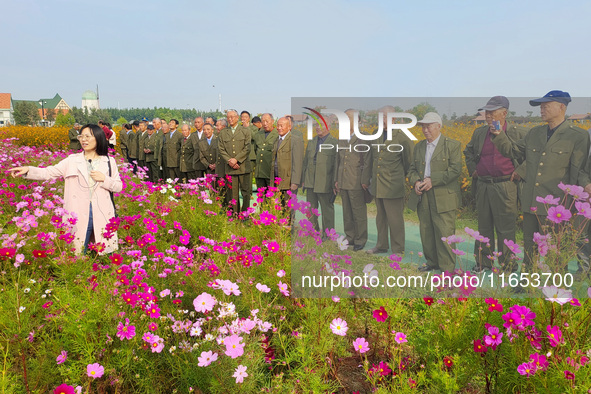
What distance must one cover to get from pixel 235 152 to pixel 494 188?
5.29 metres

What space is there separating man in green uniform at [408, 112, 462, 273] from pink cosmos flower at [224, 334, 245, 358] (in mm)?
1829

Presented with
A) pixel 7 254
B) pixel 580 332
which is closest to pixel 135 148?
pixel 7 254

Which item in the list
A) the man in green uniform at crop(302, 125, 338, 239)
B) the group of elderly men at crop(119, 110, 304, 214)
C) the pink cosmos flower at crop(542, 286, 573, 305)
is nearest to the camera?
the pink cosmos flower at crop(542, 286, 573, 305)

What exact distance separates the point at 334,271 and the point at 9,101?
13760 cm

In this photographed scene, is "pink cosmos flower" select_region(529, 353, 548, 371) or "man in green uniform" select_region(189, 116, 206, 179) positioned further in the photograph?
"man in green uniform" select_region(189, 116, 206, 179)

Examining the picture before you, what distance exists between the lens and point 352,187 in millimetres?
3449

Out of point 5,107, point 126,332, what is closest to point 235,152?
point 126,332

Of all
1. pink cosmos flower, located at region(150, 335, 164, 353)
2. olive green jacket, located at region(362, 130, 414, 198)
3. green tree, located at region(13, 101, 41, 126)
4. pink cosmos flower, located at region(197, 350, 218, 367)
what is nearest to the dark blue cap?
olive green jacket, located at region(362, 130, 414, 198)

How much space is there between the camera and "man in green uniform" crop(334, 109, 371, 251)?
333 centimetres

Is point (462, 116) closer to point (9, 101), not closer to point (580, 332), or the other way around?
point (580, 332)

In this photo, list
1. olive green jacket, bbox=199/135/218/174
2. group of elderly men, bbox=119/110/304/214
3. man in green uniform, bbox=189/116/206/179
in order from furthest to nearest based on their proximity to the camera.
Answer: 1. man in green uniform, bbox=189/116/206/179
2. olive green jacket, bbox=199/135/218/174
3. group of elderly men, bbox=119/110/304/214

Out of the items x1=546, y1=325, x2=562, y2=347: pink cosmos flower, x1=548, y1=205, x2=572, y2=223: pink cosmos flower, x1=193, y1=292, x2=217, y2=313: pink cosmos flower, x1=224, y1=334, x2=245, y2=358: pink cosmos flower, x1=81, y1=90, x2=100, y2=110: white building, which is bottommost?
x1=224, y1=334, x2=245, y2=358: pink cosmos flower

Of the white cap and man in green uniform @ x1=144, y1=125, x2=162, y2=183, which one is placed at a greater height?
the white cap

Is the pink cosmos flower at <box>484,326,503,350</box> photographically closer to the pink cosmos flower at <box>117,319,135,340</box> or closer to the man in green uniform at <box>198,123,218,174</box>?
the pink cosmos flower at <box>117,319,135,340</box>
